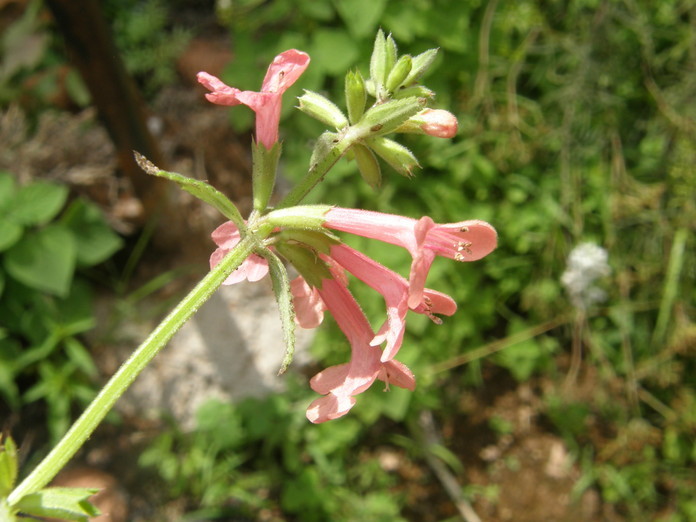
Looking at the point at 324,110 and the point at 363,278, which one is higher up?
the point at 324,110

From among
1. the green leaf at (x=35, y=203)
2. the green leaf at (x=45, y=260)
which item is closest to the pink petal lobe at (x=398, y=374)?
the green leaf at (x=45, y=260)


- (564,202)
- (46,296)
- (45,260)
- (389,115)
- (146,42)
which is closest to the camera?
(389,115)

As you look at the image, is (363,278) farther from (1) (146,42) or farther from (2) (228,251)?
(1) (146,42)

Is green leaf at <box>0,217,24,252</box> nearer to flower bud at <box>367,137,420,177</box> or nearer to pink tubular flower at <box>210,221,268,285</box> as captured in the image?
pink tubular flower at <box>210,221,268,285</box>

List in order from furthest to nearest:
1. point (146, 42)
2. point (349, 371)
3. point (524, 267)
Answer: point (146, 42)
point (524, 267)
point (349, 371)

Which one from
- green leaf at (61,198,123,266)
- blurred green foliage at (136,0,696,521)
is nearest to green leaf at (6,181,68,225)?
green leaf at (61,198,123,266)

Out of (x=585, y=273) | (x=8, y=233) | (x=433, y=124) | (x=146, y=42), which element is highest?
(x=433, y=124)

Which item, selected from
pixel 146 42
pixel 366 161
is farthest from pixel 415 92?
pixel 146 42
